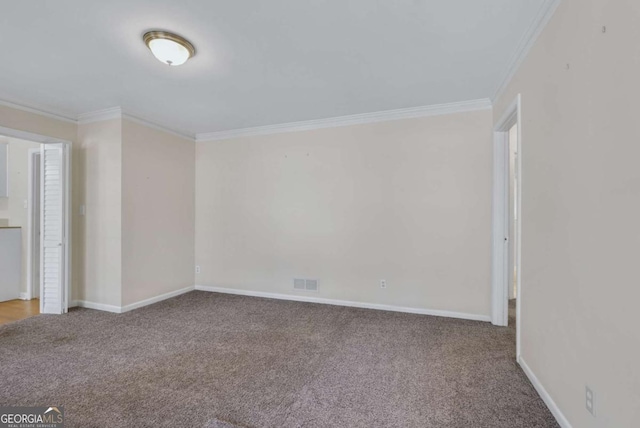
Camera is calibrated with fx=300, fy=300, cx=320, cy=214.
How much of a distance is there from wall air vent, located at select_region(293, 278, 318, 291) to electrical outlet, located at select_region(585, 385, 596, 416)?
9.82 ft

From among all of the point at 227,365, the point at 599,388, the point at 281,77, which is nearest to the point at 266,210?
the point at 281,77

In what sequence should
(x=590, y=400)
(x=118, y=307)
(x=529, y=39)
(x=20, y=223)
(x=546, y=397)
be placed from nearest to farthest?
(x=590, y=400) < (x=546, y=397) < (x=529, y=39) < (x=118, y=307) < (x=20, y=223)

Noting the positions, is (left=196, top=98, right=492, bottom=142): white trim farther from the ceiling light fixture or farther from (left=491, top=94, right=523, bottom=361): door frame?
the ceiling light fixture

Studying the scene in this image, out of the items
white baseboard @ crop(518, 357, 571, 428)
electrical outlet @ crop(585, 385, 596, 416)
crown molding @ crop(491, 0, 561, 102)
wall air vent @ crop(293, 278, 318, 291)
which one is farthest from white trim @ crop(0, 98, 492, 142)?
electrical outlet @ crop(585, 385, 596, 416)

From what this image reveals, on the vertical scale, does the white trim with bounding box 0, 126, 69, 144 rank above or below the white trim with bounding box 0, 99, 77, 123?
below

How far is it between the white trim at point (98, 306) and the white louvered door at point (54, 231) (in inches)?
9.0

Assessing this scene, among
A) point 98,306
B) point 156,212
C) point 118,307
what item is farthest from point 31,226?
point 118,307

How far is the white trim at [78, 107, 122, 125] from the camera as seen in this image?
3635 mm

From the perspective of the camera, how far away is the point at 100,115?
3.73 m

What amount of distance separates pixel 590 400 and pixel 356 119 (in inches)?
131

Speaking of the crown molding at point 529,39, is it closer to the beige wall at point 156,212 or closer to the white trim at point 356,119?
the white trim at point 356,119

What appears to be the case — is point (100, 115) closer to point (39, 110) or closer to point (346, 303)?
point (39, 110)

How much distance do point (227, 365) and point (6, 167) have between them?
4.92 m

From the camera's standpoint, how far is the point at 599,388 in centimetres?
134
